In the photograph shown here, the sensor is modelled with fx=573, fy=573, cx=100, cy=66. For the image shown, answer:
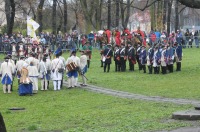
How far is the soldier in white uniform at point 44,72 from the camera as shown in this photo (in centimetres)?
3306

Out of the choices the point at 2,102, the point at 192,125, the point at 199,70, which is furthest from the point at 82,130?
the point at 199,70

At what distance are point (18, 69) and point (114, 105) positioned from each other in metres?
10.2

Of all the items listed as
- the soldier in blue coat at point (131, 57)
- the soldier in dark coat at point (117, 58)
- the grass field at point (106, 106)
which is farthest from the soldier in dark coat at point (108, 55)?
the soldier in blue coat at point (131, 57)

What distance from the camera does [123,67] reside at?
40.2m

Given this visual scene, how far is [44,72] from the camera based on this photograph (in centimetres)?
3319

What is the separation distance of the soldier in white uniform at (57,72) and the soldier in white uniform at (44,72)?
0.34 metres

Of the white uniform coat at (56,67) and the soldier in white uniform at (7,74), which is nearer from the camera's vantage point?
the soldier in white uniform at (7,74)

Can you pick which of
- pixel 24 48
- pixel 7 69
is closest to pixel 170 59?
pixel 7 69

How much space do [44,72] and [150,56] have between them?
814 centimetres

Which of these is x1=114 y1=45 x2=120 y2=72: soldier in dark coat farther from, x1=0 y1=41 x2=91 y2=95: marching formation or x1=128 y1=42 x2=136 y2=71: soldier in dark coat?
x1=0 y1=41 x2=91 y2=95: marching formation

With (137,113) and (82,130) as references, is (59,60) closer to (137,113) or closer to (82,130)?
(137,113)

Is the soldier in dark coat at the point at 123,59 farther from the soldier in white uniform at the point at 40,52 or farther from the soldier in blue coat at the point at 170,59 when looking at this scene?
the soldier in white uniform at the point at 40,52

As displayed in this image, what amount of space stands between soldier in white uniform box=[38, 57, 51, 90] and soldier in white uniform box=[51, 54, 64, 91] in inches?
13.4

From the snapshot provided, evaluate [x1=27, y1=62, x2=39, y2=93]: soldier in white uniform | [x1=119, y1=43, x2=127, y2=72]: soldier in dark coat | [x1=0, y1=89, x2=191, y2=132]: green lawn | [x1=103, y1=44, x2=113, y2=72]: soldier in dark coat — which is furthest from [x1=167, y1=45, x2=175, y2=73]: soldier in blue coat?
[x1=27, y1=62, x2=39, y2=93]: soldier in white uniform
